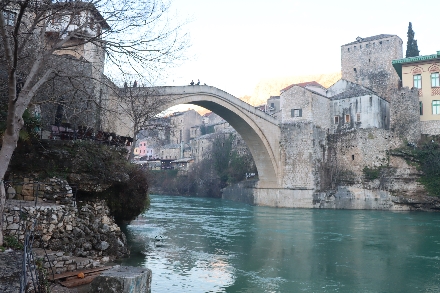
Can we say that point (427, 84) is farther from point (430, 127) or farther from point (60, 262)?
point (60, 262)

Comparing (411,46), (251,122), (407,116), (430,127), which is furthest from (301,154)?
(411,46)

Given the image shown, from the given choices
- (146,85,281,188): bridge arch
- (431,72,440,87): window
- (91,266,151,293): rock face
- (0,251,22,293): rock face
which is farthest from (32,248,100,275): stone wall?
(431,72,440,87): window

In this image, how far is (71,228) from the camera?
739 centimetres

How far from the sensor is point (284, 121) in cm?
2684

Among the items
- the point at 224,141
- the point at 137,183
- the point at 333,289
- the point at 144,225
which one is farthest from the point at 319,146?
the point at 333,289

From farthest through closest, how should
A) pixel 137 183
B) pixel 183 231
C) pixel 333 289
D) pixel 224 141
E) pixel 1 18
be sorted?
pixel 224 141 < pixel 183 231 < pixel 137 183 < pixel 333 289 < pixel 1 18

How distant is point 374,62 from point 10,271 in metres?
32.1

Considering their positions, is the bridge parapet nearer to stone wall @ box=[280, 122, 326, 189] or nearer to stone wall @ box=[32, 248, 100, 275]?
stone wall @ box=[280, 122, 326, 189]

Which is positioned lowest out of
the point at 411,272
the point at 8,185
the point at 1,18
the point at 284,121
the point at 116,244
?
the point at 411,272

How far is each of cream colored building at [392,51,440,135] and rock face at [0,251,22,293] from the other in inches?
949

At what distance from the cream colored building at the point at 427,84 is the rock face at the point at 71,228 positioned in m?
21.1

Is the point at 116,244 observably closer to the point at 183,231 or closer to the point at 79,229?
the point at 79,229

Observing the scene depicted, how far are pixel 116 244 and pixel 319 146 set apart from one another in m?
19.5

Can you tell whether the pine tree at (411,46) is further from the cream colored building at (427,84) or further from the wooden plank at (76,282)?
the wooden plank at (76,282)
